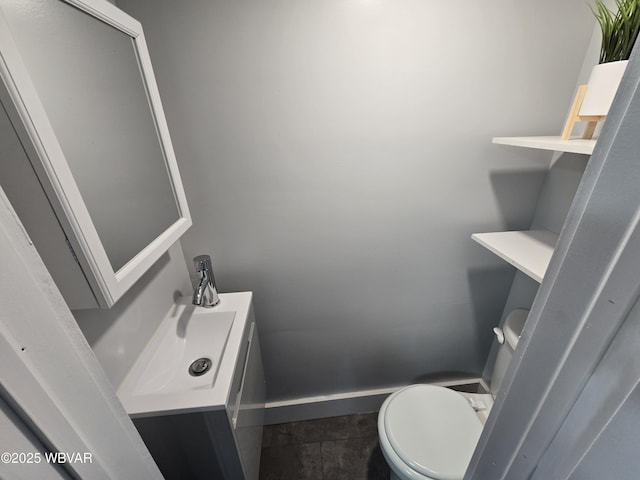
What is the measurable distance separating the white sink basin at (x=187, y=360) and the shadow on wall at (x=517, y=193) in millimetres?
1154

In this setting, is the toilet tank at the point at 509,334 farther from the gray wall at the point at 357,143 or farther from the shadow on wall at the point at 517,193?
the shadow on wall at the point at 517,193

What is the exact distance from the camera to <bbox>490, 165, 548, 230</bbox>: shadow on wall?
1099 millimetres

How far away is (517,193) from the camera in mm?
1134

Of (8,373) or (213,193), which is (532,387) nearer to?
(8,373)

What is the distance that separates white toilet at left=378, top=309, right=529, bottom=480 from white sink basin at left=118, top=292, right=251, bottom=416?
694mm

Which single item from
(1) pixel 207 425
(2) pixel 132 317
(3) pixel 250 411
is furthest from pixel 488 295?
(2) pixel 132 317

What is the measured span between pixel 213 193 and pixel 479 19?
1.09m

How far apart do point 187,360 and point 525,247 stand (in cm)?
133

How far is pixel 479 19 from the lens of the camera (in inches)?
34.2

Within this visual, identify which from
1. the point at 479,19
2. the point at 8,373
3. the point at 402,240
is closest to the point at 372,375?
the point at 402,240

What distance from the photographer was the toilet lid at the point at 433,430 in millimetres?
941

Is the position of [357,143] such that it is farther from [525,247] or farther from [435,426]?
[435,426]

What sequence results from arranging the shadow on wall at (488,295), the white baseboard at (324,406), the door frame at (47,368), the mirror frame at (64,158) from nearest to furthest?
the door frame at (47,368) → the mirror frame at (64,158) → the shadow on wall at (488,295) → the white baseboard at (324,406)

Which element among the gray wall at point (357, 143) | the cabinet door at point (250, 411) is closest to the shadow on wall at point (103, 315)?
the gray wall at point (357, 143)
